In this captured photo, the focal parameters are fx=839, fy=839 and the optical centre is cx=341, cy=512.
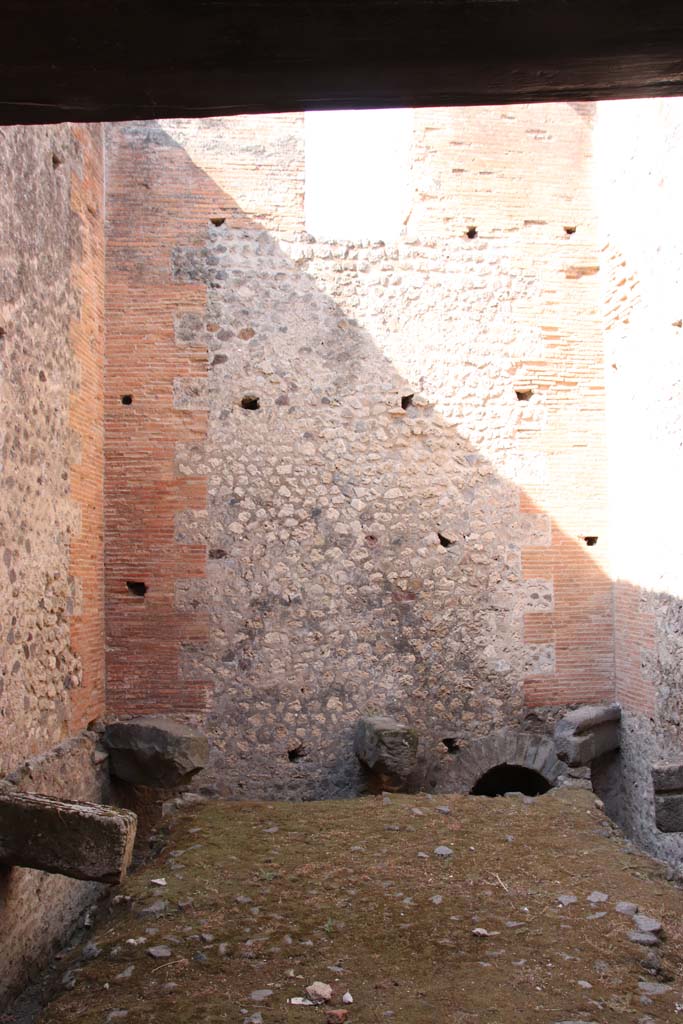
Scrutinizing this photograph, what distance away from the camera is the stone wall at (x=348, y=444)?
770 centimetres

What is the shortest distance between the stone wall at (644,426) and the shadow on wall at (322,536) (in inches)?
22.4

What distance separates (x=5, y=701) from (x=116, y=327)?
12.8 feet

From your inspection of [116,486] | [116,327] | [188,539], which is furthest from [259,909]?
[116,327]

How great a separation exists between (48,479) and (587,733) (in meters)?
5.18

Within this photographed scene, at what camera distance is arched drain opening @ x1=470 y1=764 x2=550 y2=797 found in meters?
8.68

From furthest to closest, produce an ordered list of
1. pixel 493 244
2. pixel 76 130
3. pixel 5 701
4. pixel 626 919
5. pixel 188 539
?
1. pixel 493 244
2. pixel 188 539
3. pixel 76 130
4. pixel 5 701
5. pixel 626 919

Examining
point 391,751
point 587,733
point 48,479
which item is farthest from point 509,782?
point 48,479

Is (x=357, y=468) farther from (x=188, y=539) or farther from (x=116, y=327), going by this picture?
(x=116, y=327)

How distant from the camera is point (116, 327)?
25.8 feet

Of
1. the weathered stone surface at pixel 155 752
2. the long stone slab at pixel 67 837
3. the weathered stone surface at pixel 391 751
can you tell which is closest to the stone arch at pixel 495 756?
the weathered stone surface at pixel 391 751

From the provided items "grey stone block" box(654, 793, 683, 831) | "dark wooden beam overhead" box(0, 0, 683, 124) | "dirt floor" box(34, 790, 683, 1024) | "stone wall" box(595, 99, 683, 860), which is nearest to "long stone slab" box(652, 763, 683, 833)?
"grey stone block" box(654, 793, 683, 831)

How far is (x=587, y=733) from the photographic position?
7676 mm

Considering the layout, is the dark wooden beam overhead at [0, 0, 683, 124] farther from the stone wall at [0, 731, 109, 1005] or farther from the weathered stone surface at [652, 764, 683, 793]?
the stone wall at [0, 731, 109, 1005]

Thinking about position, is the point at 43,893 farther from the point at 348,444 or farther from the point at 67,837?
the point at 348,444
